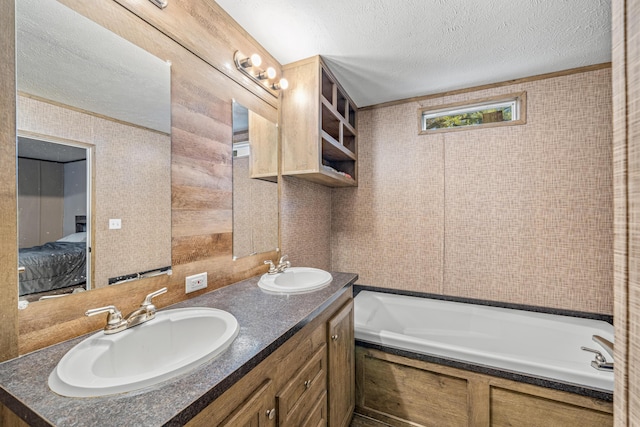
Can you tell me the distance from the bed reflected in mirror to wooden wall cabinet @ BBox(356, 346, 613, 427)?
170 centimetres

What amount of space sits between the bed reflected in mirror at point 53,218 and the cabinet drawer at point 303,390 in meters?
0.84

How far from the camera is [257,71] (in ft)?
5.74

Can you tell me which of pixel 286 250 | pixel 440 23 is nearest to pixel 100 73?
pixel 286 250

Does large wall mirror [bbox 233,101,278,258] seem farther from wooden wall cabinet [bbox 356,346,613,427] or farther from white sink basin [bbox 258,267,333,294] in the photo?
wooden wall cabinet [bbox 356,346,613,427]

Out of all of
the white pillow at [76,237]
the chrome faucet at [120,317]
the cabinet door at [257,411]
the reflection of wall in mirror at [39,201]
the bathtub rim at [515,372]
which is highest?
the reflection of wall in mirror at [39,201]

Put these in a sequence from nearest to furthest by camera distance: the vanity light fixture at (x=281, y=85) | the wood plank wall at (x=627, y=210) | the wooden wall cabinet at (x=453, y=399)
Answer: the wood plank wall at (x=627, y=210) < the wooden wall cabinet at (x=453, y=399) < the vanity light fixture at (x=281, y=85)

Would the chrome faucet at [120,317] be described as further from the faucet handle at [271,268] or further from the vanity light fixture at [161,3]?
the vanity light fixture at [161,3]

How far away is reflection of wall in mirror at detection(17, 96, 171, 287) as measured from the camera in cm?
90

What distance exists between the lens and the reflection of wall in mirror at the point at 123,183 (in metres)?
0.90

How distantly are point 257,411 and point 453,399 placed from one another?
1360mm

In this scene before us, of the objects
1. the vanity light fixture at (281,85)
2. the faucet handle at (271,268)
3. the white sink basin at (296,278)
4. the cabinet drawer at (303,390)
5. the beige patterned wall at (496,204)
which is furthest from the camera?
the beige patterned wall at (496,204)

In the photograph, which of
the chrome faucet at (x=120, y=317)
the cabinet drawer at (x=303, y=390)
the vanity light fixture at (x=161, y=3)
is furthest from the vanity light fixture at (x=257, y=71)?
the cabinet drawer at (x=303, y=390)

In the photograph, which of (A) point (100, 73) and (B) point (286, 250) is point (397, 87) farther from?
(A) point (100, 73)

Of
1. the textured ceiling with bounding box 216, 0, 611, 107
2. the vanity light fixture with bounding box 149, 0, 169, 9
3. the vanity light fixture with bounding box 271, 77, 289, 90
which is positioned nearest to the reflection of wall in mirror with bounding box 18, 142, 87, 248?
the vanity light fixture with bounding box 149, 0, 169, 9
